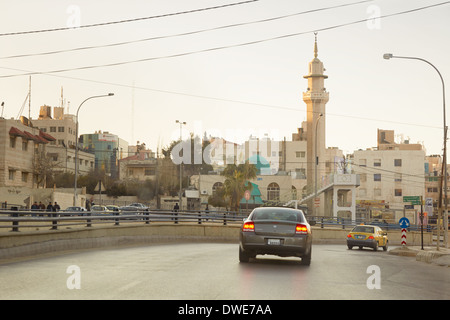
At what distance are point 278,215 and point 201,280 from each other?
16.6 feet

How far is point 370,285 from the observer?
40.5 feet

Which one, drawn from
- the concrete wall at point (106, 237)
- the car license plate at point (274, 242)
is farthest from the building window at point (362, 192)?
the car license plate at point (274, 242)

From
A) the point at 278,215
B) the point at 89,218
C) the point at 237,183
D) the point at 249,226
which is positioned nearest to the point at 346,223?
the point at 237,183

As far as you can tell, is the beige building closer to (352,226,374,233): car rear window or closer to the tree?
the tree

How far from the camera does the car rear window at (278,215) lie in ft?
54.2

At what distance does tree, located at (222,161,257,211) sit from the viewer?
7756cm

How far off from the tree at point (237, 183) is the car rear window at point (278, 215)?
195 feet

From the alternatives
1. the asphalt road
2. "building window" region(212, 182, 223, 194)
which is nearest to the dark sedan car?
the asphalt road

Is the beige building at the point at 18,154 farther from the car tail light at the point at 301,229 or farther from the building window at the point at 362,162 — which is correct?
the building window at the point at 362,162

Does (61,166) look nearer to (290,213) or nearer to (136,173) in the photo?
(136,173)

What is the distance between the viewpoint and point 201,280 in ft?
39.5

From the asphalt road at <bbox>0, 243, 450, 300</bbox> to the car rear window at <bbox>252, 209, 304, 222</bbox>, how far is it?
1228 mm

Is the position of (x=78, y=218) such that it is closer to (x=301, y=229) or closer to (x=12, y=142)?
(x=301, y=229)
